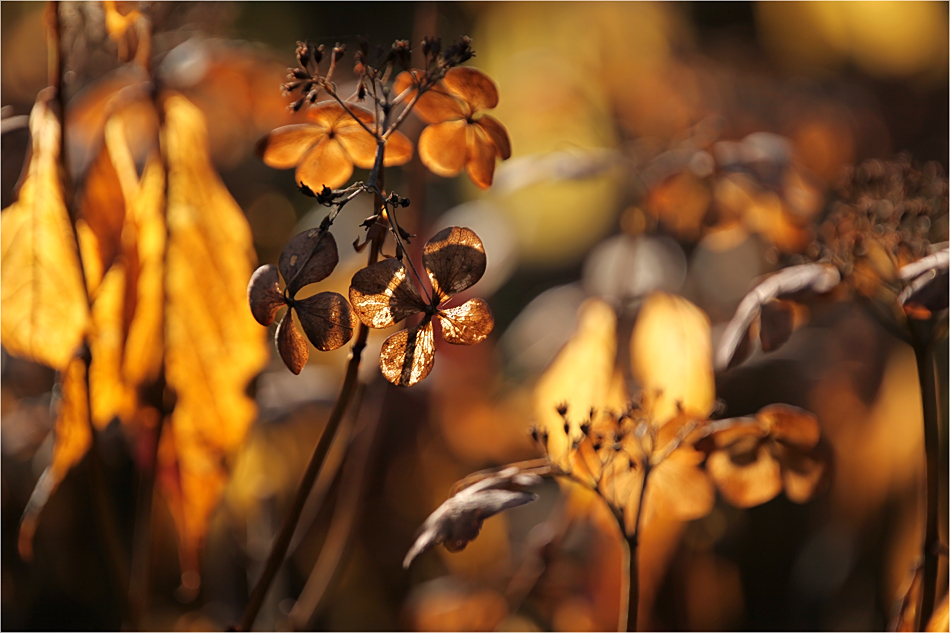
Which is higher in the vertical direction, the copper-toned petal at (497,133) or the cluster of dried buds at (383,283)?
the copper-toned petal at (497,133)

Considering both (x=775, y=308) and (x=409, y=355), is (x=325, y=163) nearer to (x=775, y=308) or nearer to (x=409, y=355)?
(x=409, y=355)

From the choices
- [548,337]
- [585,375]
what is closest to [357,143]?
[585,375]

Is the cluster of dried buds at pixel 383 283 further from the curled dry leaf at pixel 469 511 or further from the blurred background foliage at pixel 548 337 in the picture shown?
the blurred background foliage at pixel 548 337

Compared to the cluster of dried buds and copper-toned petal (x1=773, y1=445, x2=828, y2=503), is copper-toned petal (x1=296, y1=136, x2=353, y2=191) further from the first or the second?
copper-toned petal (x1=773, y1=445, x2=828, y2=503)

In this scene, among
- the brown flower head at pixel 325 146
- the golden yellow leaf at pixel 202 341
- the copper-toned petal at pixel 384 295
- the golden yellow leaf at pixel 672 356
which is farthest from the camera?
the golden yellow leaf at pixel 672 356

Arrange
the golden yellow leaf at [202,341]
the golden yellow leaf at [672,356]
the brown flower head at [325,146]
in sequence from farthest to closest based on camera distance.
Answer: the golden yellow leaf at [672,356] < the golden yellow leaf at [202,341] < the brown flower head at [325,146]

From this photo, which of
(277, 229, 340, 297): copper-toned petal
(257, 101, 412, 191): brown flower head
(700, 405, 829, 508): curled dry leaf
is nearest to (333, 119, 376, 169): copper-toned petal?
(257, 101, 412, 191): brown flower head

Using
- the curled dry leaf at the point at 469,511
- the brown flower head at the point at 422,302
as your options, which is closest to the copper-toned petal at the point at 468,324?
the brown flower head at the point at 422,302

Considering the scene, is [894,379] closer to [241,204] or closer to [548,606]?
[548,606]
